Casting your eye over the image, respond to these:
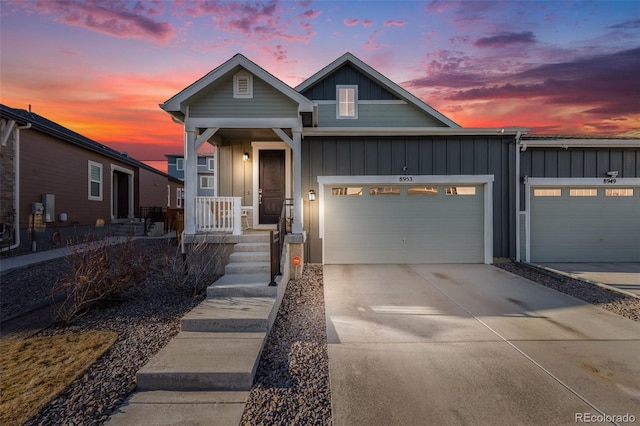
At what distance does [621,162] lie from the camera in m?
8.88

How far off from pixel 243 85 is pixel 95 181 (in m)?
10.0

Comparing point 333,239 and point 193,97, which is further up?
point 193,97

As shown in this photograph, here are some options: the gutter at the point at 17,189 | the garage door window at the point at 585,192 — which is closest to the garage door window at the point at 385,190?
the garage door window at the point at 585,192

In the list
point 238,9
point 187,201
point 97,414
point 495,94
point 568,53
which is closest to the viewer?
point 97,414

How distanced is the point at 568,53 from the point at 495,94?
2324mm

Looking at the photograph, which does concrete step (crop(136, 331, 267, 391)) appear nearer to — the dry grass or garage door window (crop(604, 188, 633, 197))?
the dry grass

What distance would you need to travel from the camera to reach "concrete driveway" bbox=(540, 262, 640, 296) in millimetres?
6406

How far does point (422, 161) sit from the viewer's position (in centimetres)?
873

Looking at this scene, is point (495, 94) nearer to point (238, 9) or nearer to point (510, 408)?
point (238, 9)

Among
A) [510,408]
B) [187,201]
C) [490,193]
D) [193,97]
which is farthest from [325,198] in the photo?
[510,408]

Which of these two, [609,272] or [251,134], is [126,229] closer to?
[251,134]

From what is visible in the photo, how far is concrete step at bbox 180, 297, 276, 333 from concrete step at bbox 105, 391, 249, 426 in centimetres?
111

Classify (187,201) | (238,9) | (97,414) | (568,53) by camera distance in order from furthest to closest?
(568,53), (238,9), (187,201), (97,414)

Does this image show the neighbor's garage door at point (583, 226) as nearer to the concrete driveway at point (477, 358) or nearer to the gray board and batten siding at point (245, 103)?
the concrete driveway at point (477, 358)
